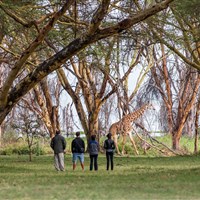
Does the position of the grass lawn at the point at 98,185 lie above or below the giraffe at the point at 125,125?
below

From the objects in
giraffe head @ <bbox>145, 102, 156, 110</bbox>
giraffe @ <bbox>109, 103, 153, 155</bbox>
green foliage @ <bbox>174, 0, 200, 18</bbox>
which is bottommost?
giraffe @ <bbox>109, 103, 153, 155</bbox>

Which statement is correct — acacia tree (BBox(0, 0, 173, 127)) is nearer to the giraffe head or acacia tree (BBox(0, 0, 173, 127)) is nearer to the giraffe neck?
the giraffe neck

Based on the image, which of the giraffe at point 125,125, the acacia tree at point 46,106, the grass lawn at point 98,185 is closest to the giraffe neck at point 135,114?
the giraffe at point 125,125

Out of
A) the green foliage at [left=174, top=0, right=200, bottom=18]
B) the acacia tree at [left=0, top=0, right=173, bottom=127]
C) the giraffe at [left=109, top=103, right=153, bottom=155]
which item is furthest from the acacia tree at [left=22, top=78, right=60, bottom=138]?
the green foliage at [left=174, top=0, right=200, bottom=18]

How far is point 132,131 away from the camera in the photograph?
35.3 meters

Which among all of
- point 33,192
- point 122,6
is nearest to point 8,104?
point 33,192

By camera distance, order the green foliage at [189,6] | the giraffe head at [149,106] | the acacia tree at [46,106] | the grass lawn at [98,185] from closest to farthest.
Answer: the grass lawn at [98,185] < the green foliage at [189,6] < the giraffe head at [149,106] < the acacia tree at [46,106]

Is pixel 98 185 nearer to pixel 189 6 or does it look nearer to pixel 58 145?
pixel 58 145

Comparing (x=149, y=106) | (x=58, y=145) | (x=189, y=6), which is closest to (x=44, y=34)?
(x=189, y=6)

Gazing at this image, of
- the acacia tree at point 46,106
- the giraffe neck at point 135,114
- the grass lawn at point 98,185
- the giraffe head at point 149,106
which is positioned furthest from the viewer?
the acacia tree at point 46,106

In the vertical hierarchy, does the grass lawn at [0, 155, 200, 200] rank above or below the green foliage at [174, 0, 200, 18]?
below

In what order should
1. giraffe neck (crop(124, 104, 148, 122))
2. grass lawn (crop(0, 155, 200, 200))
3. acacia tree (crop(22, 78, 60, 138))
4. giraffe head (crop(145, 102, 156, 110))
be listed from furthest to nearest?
acacia tree (crop(22, 78, 60, 138)), giraffe head (crop(145, 102, 156, 110)), giraffe neck (crop(124, 104, 148, 122)), grass lawn (crop(0, 155, 200, 200))

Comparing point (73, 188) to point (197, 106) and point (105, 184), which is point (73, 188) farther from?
point (197, 106)

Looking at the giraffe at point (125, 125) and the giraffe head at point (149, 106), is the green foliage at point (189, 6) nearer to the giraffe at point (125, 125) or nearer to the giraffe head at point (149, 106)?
the giraffe at point (125, 125)
